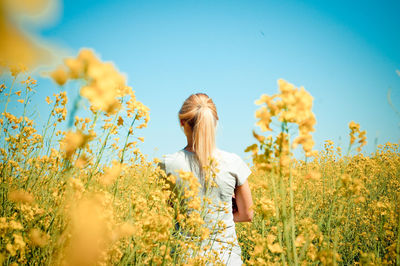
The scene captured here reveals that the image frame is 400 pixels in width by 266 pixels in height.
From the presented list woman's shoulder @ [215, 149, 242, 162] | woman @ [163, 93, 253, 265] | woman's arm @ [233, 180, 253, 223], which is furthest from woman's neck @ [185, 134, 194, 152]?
woman's arm @ [233, 180, 253, 223]

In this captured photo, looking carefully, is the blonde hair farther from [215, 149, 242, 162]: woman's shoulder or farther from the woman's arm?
the woman's arm

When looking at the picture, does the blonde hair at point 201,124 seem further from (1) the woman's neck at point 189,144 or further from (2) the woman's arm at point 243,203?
(2) the woman's arm at point 243,203

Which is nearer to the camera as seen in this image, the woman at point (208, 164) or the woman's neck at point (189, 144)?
the woman at point (208, 164)

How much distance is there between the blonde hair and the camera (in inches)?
72.2

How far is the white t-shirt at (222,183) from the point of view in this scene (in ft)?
6.05

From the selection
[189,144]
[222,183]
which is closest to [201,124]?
[189,144]

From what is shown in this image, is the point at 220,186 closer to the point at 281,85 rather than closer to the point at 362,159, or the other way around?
the point at 281,85

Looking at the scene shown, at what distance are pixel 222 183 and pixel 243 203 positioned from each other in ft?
1.26

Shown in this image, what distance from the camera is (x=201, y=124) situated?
1851mm

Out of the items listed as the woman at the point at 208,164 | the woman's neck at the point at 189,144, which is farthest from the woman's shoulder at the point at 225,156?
the woman's neck at the point at 189,144

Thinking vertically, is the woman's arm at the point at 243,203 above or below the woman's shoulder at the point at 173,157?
below

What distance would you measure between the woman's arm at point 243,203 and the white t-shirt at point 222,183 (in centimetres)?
9

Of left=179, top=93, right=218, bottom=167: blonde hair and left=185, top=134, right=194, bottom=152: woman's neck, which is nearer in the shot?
left=179, top=93, right=218, bottom=167: blonde hair

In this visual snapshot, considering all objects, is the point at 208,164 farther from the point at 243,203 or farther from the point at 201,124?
the point at 243,203
